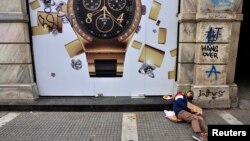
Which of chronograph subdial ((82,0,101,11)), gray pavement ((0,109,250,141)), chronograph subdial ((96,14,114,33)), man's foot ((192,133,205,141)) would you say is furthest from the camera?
chronograph subdial ((96,14,114,33))

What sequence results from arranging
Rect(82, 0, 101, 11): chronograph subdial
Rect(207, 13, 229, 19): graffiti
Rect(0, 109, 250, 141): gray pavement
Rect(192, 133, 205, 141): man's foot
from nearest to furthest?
Rect(192, 133, 205, 141): man's foot, Rect(0, 109, 250, 141): gray pavement, Rect(207, 13, 229, 19): graffiti, Rect(82, 0, 101, 11): chronograph subdial

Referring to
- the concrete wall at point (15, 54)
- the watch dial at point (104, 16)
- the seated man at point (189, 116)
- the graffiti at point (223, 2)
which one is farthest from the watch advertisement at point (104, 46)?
the seated man at point (189, 116)

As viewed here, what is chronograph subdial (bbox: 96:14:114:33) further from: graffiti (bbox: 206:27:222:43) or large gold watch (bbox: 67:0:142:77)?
graffiti (bbox: 206:27:222:43)

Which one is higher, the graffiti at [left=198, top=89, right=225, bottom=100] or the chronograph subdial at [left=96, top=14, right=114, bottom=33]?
the chronograph subdial at [left=96, top=14, right=114, bottom=33]

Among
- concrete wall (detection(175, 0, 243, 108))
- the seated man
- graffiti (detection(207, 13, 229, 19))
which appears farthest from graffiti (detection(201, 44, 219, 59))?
the seated man

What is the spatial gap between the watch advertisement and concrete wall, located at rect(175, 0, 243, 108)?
34cm

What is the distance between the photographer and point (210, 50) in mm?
5309

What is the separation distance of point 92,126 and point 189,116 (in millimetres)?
2011

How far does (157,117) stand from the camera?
505 cm

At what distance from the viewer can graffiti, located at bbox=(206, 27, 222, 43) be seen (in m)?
5.21

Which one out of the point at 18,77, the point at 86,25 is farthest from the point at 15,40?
the point at 86,25

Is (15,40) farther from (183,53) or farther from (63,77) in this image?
(183,53)

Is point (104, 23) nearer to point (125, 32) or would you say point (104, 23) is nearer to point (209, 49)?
point (125, 32)

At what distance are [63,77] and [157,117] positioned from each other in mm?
2650
